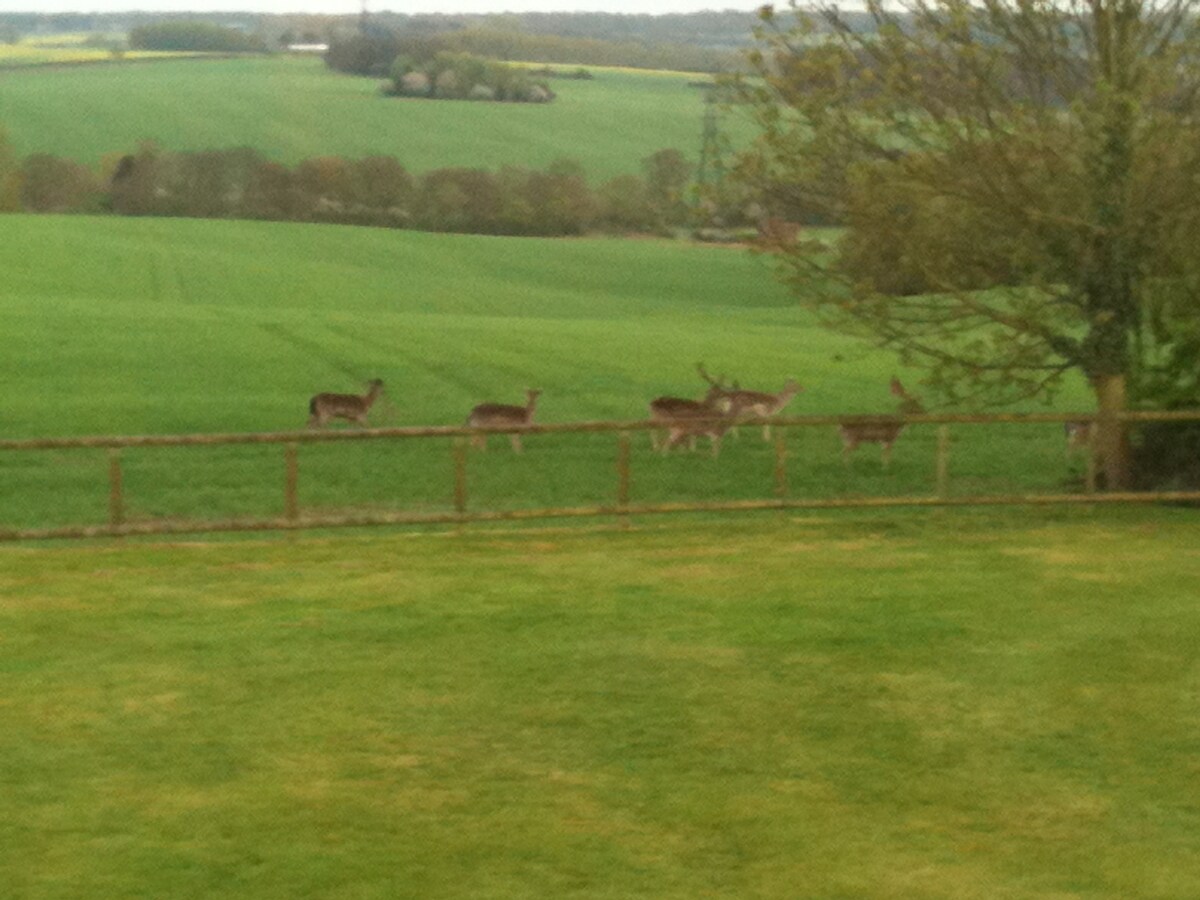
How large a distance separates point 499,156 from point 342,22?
63.9 ft

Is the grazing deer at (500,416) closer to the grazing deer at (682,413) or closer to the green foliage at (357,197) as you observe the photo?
the grazing deer at (682,413)

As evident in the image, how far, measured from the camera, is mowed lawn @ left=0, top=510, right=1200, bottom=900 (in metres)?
7.14

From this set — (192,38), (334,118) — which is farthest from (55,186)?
(192,38)

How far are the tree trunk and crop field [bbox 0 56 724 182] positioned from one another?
156 ft

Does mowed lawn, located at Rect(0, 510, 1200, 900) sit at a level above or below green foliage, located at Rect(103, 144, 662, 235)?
below

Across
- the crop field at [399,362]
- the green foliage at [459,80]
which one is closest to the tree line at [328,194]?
the crop field at [399,362]

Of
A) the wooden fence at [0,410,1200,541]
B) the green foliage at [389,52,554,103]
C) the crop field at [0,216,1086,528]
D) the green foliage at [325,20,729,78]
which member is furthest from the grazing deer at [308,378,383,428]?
the green foliage at [389,52,554,103]

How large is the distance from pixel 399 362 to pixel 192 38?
2623 inches

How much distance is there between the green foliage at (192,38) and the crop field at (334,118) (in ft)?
24.2

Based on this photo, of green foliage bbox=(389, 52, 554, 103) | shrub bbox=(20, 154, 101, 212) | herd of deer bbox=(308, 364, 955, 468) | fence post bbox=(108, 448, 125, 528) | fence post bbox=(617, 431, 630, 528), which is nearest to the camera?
fence post bbox=(108, 448, 125, 528)

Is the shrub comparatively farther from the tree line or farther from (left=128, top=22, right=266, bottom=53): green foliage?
(left=128, top=22, right=266, bottom=53): green foliage

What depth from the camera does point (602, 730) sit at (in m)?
8.90

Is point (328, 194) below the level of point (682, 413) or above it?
above

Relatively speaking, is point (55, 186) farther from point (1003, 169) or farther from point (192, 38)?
point (1003, 169)
